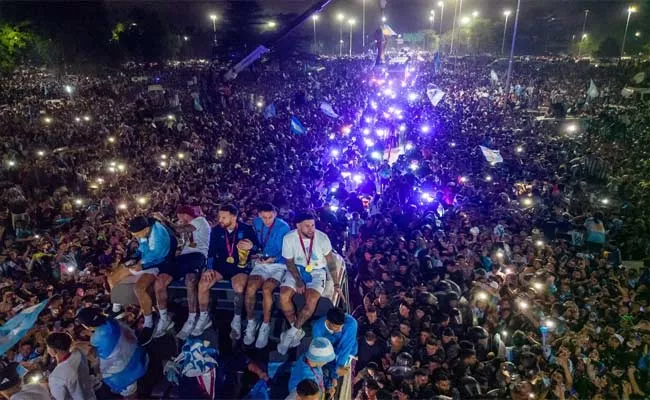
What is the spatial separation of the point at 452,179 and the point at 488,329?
20.1 feet

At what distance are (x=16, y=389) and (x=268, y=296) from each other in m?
2.35

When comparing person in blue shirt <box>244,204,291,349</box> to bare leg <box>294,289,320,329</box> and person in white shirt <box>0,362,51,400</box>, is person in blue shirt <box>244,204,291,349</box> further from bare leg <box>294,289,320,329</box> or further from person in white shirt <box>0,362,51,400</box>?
person in white shirt <box>0,362,51,400</box>

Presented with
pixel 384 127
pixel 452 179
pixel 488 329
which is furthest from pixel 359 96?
pixel 488 329

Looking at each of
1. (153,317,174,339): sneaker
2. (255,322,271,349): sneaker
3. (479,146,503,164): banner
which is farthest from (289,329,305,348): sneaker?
(479,146,503,164): banner

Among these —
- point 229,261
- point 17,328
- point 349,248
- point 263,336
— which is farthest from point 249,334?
point 349,248

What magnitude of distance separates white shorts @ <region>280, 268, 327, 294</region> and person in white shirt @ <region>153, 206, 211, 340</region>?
0.89 metres

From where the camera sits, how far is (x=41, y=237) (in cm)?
875

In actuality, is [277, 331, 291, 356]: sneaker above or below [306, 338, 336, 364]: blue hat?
below

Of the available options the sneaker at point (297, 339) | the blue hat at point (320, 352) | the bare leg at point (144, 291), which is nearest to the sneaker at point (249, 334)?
the sneaker at point (297, 339)

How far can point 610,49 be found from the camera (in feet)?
164

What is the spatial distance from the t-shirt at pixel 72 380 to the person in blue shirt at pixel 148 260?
71cm

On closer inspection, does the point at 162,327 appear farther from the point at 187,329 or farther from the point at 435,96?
the point at 435,96

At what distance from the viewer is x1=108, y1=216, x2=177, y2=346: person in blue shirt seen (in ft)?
14.6

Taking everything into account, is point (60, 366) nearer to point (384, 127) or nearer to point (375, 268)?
point (375, 268)
